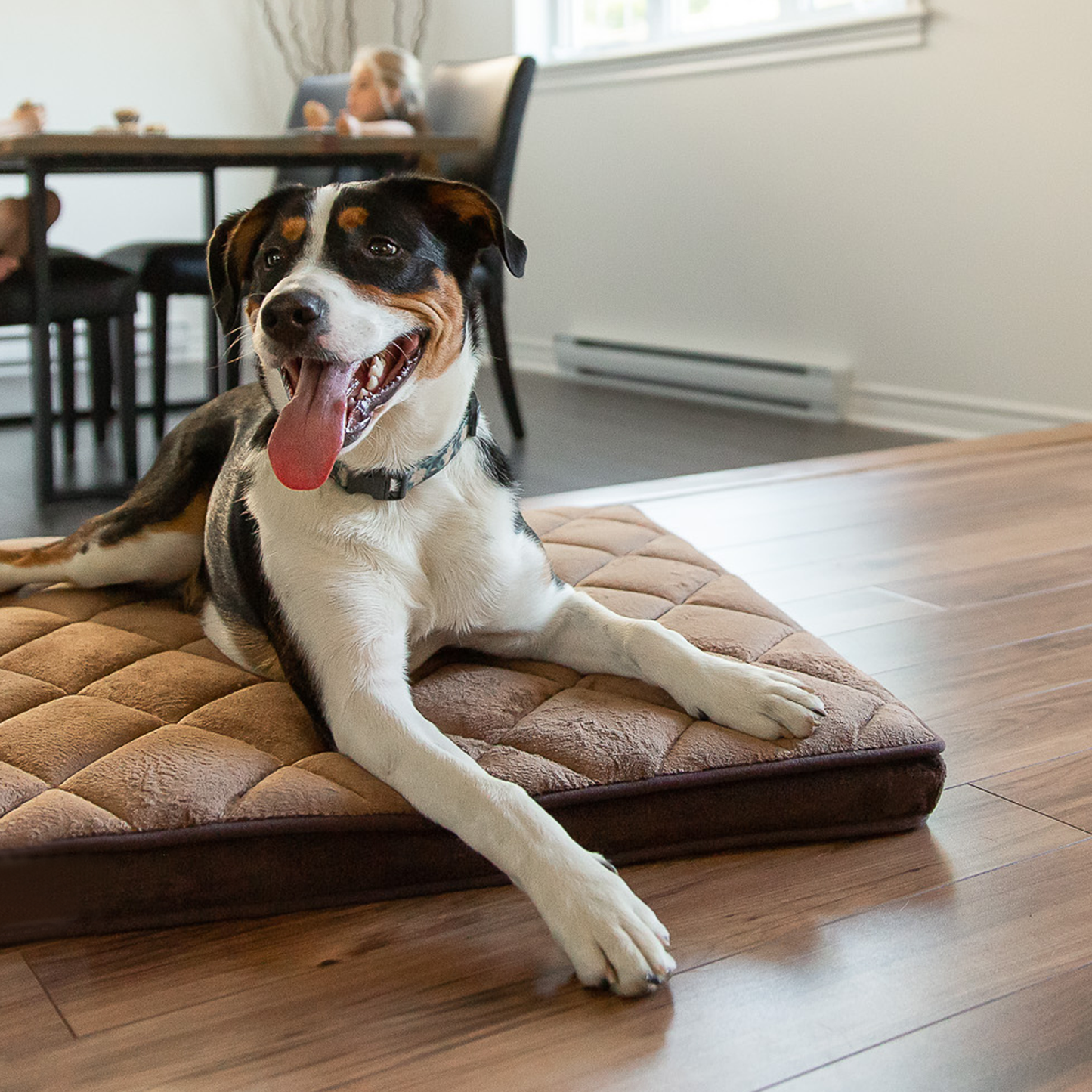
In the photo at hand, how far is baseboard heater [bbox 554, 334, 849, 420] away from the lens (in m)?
4.63

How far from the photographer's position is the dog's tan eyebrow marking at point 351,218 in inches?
62.0

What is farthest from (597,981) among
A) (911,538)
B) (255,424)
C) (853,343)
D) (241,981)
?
(853,343)

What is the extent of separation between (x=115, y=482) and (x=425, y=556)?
7.18 ft

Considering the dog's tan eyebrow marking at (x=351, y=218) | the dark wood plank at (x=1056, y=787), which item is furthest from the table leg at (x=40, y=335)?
the dark wood plank at (x=1056, y=787)

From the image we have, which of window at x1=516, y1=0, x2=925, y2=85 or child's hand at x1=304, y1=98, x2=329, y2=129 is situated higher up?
window at x1=516, y1=0, x2=925, y2=85

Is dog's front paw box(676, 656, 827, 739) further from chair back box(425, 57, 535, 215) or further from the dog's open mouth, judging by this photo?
chair back box(425, 57, 535, 215)

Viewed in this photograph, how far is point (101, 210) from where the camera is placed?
6.23 m

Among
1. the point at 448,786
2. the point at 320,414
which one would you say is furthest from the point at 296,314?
the point at 448,786

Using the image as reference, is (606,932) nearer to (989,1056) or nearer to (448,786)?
(448,786)

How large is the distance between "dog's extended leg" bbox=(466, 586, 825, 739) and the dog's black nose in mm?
532

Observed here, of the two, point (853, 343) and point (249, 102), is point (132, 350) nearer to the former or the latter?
point (853, 343)

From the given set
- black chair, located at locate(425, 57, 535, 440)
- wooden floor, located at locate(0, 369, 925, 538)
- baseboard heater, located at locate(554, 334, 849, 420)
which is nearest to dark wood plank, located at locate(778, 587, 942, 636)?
wooden floor, located at locate(0, 369, 925, 538)

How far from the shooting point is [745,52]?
15.5ft

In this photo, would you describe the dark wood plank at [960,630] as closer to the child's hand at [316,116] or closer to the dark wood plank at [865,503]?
the dark wood plank at [865,503]
